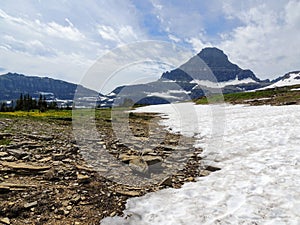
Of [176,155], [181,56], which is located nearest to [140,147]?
[176,155]

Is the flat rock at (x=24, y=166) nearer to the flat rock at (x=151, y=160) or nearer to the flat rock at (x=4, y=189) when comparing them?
the flat rock at (x=4, y=189)

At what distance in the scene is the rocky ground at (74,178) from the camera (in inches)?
252

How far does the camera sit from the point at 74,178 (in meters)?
8.48

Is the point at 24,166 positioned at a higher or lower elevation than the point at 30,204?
higher

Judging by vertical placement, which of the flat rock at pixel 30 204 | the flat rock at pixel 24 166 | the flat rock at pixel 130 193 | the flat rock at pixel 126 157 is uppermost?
the flat rock at pixel 24 166

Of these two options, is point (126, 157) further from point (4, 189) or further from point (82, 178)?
point (4, 189)

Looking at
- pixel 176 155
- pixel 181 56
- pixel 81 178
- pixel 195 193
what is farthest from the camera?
pixel 181 56

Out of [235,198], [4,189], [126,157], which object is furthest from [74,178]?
[235,198]

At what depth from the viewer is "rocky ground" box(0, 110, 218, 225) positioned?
6402 millimetres

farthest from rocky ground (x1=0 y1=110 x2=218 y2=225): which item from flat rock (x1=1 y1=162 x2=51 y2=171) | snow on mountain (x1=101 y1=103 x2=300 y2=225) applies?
snow on mountain (x1=101 y1=103 x2=300 y2=225)

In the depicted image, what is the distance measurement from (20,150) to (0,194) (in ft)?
13.6

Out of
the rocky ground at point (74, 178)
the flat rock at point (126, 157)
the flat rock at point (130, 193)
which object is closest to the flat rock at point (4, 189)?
the rocky ground at point (74, 178)

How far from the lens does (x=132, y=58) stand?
59.8ft

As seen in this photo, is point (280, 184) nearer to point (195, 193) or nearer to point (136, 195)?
point (195, 193)
